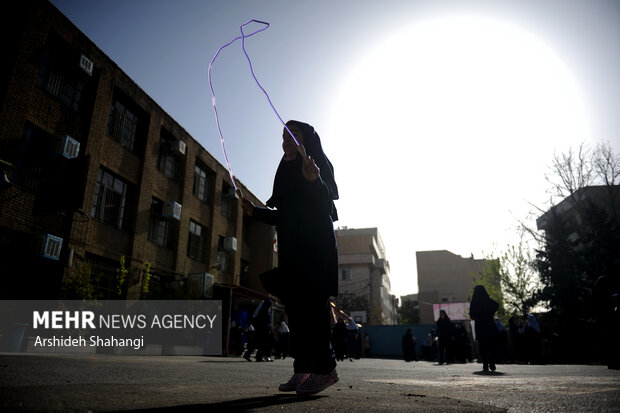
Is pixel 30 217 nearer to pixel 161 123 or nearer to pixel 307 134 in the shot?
pixel 161 123

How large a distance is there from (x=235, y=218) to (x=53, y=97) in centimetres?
1423

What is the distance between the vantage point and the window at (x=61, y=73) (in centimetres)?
1308

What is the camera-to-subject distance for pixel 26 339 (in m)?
11.0

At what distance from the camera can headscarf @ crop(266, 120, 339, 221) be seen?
136 inches

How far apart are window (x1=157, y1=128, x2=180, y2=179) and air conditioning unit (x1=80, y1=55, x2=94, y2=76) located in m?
5.27

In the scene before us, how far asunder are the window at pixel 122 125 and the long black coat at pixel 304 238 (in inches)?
588

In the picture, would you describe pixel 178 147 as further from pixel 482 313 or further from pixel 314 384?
pixel 314 384

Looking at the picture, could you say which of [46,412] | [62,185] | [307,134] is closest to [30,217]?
[62,185]

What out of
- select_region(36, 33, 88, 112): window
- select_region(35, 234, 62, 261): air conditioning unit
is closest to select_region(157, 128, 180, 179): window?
select_region(36, 33, 88, 112): window

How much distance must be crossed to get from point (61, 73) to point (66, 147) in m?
3.01

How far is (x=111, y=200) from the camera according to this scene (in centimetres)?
1547

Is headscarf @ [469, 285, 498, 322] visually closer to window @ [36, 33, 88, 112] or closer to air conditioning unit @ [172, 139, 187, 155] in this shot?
window @ [36, 33, 88, 112]

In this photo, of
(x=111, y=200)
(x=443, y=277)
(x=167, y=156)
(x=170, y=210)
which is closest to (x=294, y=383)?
(x=111, y=200)

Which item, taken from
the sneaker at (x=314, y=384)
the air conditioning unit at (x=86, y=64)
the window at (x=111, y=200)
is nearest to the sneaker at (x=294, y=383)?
the sneaker at (x=314, y=384)
